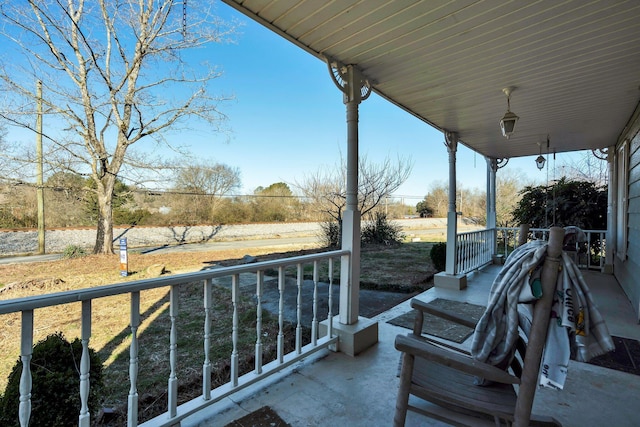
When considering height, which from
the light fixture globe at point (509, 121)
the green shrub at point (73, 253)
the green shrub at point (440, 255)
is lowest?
the green shrub at point (73, 253)

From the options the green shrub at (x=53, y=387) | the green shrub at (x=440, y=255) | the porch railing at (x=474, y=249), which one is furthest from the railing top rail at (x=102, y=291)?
the green shrub at (x=440, y=255)

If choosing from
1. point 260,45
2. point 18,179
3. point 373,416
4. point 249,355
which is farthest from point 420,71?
point 18,179

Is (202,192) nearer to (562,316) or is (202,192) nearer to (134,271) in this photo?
(134,271)

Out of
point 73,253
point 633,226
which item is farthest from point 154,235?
point 633,226

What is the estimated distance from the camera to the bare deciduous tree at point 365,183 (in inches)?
393

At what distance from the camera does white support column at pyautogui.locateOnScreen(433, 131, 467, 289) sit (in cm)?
454

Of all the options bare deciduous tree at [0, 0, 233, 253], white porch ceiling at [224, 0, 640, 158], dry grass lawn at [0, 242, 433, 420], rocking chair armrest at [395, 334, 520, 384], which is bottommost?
dry grass lawn at [0, 242, 433, 420]

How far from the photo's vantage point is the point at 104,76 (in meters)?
7.80

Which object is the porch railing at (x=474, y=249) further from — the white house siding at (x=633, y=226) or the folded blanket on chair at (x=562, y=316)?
the folded blanket on chair at (x=562, y=316)

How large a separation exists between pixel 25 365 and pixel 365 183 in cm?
946

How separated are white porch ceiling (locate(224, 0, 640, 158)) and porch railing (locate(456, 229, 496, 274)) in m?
2.13

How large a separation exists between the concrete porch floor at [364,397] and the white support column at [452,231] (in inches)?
89.8

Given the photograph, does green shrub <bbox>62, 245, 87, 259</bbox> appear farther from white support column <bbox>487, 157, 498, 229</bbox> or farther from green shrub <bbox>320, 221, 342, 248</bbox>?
white support column <bbox>487, 157, 498, 229</bbox>

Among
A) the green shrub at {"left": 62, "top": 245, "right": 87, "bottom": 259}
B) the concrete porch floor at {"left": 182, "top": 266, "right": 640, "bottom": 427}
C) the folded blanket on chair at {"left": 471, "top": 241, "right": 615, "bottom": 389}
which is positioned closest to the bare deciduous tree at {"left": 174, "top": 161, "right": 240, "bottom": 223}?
the green shrub at {"left": 62, "top": 245, "right": 87, "bottom": 259}
